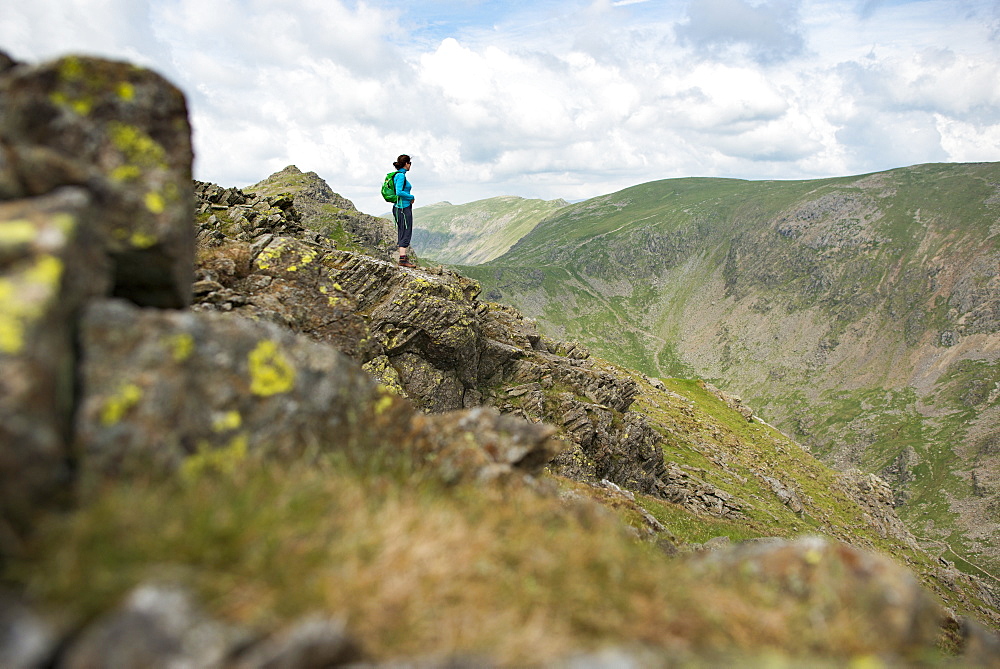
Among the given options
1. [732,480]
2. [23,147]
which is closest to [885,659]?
[23,147]

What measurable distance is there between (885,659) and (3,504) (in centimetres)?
807

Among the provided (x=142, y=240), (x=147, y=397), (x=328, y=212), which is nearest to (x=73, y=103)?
(x=142, y=240)

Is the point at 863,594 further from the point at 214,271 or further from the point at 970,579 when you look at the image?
the point at 970,579

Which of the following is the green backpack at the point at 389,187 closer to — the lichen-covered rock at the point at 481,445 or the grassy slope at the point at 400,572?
the lichen-covered rock at the point at 481,445

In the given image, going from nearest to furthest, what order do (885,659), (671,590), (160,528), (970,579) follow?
(160,528)
(885,659)
(671,590)
(970,579)

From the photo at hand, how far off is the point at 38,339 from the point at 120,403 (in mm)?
1103

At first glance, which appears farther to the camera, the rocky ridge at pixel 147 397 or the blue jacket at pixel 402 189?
the blue jacket at pixel 402 189

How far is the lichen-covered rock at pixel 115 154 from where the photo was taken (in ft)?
21.0

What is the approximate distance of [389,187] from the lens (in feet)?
85.5

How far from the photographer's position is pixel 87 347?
221 inches

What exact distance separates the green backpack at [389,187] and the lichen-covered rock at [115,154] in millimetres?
18300

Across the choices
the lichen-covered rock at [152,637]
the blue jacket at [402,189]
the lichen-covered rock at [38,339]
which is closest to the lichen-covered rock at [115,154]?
the lichen-covered rock at [38,339]

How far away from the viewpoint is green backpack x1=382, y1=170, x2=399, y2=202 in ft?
84.4

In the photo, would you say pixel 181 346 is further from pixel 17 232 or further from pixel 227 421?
pixel 17 232
